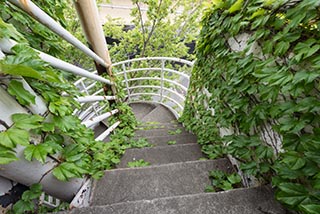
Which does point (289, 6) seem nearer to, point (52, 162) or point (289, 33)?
point (289, 33)

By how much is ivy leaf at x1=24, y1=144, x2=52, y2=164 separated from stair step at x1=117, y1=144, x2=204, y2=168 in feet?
3.37

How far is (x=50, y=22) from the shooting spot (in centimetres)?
80

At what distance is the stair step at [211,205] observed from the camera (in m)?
0.79

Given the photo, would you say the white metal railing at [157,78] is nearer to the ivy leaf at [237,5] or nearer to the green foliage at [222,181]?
the ivy leaf at [237,5]

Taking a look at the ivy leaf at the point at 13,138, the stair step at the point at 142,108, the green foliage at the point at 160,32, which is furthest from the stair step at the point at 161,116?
the ivy leaf at the point at 13,138

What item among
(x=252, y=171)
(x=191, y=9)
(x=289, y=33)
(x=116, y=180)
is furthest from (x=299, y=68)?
(x=191, y=9)

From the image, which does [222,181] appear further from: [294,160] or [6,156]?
[6,156]

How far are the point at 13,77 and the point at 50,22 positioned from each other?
13.9 inches

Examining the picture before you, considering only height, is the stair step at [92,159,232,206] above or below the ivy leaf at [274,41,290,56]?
below

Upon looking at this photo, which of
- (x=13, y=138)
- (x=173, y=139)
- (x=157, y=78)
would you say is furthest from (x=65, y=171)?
(x=157, y=78)

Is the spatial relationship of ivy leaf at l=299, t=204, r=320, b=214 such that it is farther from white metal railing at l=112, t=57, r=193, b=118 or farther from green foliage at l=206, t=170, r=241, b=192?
white metal railing at l=112, t=57, r=193, b=118

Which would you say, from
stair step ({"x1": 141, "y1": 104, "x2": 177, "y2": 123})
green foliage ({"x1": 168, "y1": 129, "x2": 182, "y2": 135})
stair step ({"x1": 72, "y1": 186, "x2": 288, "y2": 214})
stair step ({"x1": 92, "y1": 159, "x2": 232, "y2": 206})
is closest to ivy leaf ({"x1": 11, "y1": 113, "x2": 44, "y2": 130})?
stair step ({"x1": 72, "y1": 186, "x2": 288, "y2": 214})

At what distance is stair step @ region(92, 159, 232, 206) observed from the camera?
1.10m

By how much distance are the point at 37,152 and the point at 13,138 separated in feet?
0.34
